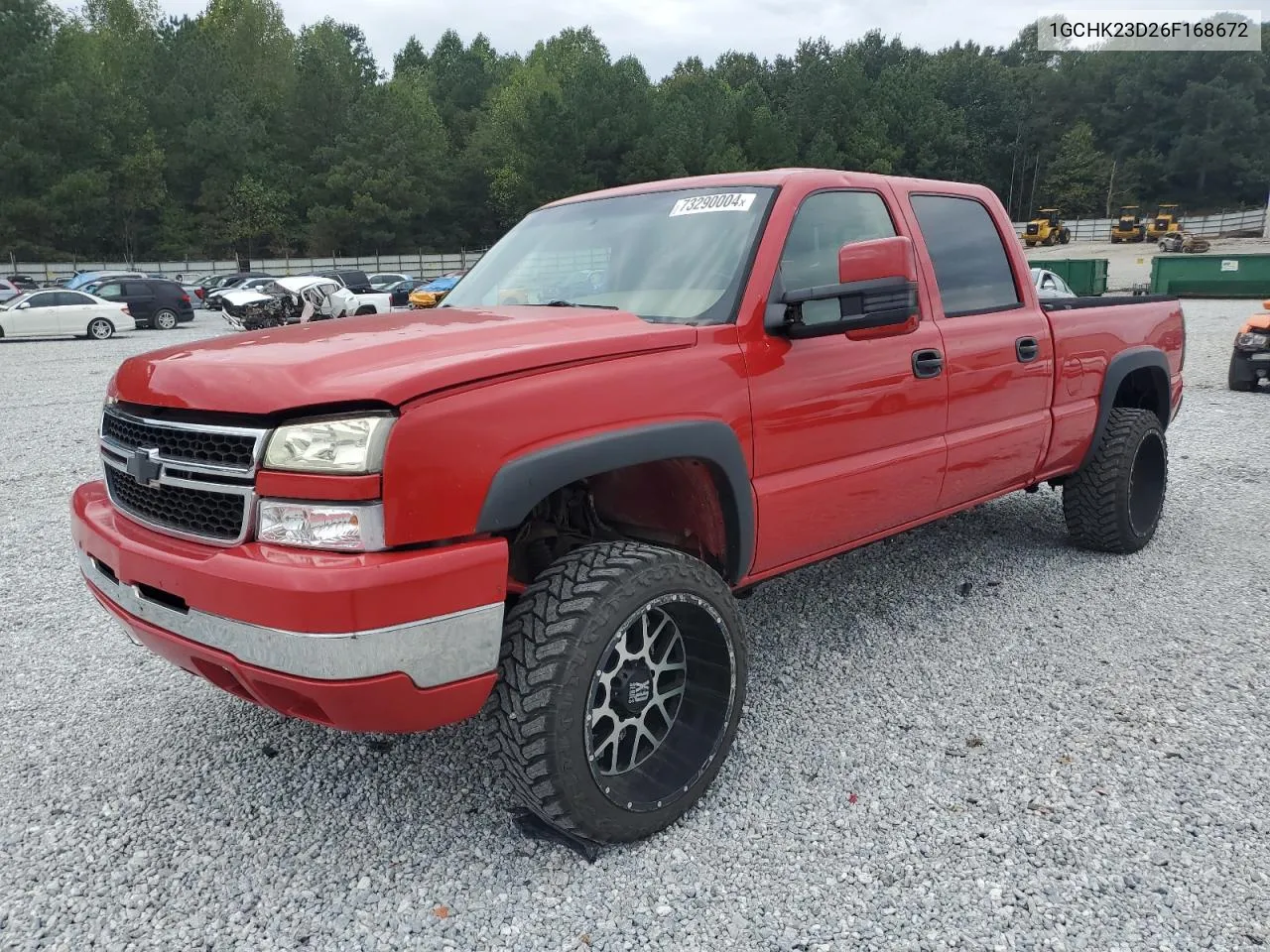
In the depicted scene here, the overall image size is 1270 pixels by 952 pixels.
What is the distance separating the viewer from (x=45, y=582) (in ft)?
16.0

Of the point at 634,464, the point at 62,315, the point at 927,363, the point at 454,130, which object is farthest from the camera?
the point at 454,130

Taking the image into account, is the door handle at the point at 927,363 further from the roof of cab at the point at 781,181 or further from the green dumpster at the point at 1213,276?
the green dumpster at the point at 1213,276

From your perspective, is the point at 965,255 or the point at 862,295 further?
the point at 965,255

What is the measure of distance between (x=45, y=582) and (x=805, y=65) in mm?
97155

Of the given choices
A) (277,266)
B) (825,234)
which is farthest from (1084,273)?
(277,266)

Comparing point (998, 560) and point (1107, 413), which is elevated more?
point (1107, 413)

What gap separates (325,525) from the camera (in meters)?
2.11

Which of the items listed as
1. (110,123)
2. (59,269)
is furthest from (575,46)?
(59,269)

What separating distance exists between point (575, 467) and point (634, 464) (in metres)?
0.25

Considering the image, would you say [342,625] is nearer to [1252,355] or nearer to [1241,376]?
[1252,355]

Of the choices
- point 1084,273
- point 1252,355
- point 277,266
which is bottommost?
point 1252,355

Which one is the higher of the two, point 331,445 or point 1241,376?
point 331,445

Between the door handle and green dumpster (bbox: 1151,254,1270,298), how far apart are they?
22473mm

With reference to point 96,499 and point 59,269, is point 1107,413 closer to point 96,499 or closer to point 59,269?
point 96,499
